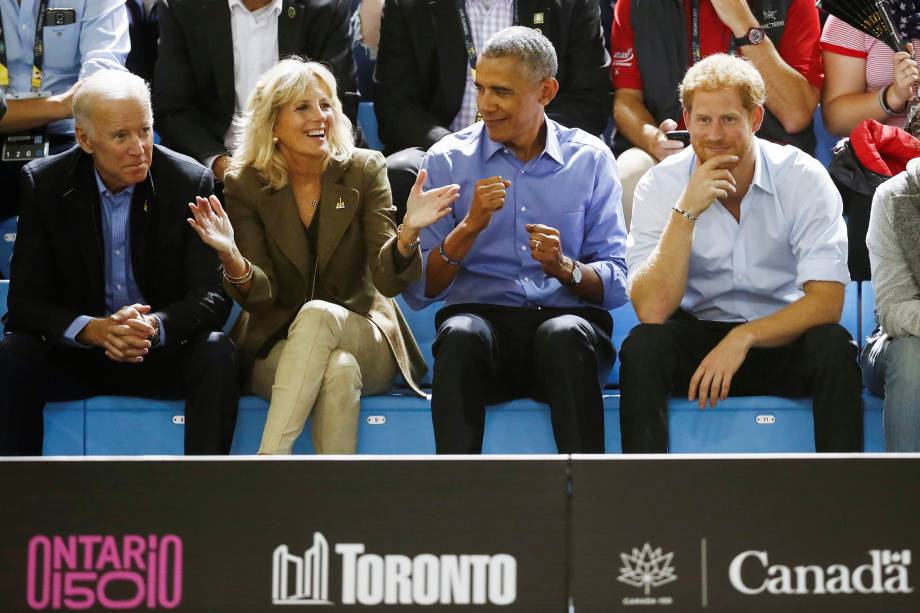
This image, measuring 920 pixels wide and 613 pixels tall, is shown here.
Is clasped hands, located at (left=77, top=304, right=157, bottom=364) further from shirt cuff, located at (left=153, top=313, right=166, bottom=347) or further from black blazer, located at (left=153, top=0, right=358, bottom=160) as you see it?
black blazer, located at (left=153, top=0, right=358, bottom=160)

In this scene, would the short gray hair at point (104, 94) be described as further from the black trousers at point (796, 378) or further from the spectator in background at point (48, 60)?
the black trousers at point (796, 378)

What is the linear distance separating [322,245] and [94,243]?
68 centimetres

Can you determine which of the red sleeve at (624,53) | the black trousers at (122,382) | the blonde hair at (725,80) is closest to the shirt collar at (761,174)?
the blonde hair at (725,80)

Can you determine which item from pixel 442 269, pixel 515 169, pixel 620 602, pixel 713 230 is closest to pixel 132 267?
pixel 442 269

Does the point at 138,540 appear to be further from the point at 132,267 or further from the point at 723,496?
the point at 132,267

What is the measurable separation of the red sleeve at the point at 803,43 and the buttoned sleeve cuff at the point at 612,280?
53.9 inches

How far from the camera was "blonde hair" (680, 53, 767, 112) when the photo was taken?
149 inches

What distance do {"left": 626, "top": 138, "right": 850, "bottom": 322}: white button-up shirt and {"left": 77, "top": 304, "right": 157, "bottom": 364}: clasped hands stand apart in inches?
54.9

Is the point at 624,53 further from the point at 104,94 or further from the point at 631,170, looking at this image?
the point at 104,94

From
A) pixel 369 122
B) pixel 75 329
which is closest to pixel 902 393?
pixel 75 329

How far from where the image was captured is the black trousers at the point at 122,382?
3.76 meters

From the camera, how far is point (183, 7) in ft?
16.3

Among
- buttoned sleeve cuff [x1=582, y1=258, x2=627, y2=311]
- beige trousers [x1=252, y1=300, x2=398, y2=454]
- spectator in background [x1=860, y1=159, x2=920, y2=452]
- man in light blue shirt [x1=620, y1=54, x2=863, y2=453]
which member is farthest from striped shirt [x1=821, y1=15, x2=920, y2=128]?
beige trousers [x1=252, y1=300, x2=398, y2=454]

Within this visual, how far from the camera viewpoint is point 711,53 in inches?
194
